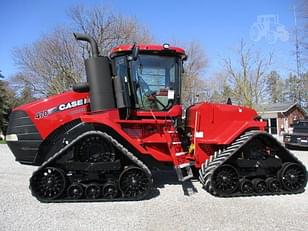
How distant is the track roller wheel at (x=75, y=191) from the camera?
6.16 meters

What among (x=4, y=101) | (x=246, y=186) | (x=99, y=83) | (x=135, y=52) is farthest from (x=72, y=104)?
(x=4, y=101)

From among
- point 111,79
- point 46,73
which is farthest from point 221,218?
point 46,73

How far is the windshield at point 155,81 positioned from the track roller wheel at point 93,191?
175cm

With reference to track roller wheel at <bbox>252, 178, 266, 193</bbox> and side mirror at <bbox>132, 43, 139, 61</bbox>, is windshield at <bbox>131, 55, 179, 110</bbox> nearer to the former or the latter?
side mirror at <bbox>132, 43, 139, 61</bbox>

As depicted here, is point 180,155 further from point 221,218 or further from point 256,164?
point 221,218

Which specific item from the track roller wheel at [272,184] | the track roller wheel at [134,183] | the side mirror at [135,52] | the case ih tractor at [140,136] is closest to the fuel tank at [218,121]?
the case ih tractor at [140,136]

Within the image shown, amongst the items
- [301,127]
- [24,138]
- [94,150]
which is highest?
[24,138]

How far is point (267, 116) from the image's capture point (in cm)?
4369

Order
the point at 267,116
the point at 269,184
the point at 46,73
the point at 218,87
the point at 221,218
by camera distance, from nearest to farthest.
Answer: the point at 221,218, the point at 269,184, the point at 46,73, the point at 218,87, the point at 267,116

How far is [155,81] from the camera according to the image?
277 inches

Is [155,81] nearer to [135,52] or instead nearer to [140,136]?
[135,52]

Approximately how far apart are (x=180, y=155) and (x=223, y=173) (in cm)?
89

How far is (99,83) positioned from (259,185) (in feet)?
11.5

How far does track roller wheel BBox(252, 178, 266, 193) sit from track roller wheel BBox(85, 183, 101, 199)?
2820mm
